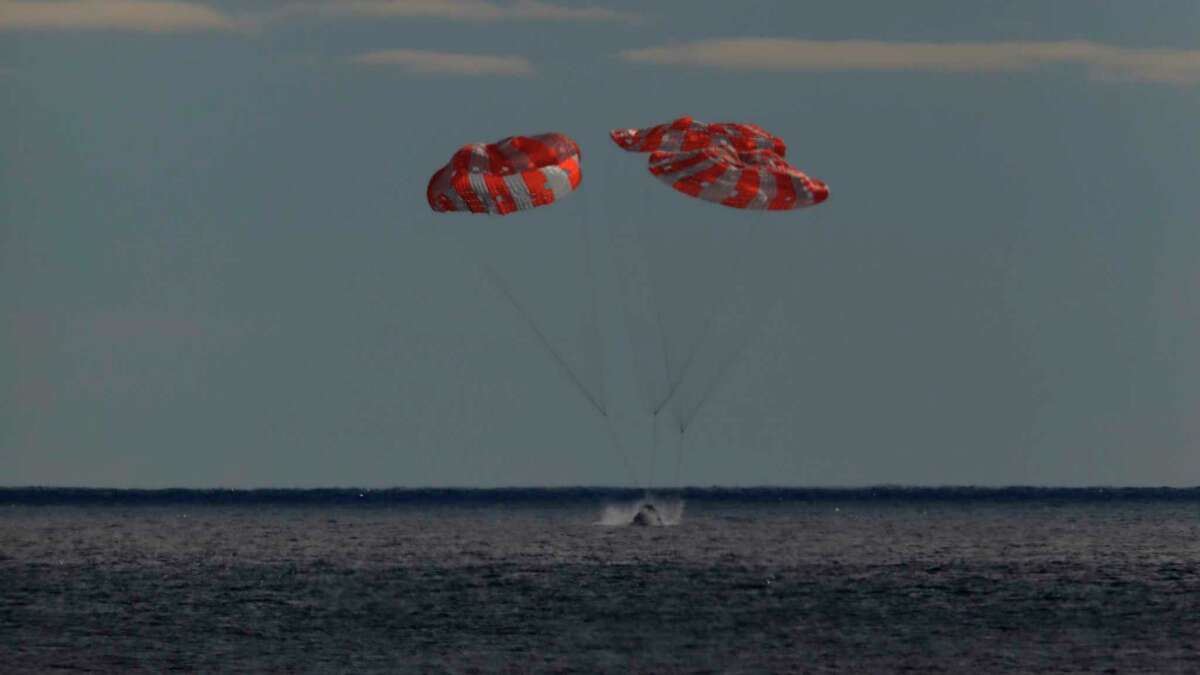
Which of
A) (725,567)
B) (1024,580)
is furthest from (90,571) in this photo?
(1024,580)

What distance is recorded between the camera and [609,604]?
172ft

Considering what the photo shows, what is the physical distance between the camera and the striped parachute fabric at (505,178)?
46000mm

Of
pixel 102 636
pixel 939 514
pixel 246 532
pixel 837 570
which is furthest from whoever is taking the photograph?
pixel 939 514

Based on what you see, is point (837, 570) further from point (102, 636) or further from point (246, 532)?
point (246, 532)

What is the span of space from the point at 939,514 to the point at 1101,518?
16.6 meters

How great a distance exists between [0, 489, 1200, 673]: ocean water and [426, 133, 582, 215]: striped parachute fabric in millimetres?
9880

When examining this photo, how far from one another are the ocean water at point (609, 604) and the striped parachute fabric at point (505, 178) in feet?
32.4

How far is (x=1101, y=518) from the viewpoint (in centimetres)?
13288

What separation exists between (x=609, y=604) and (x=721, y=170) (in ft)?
42.6

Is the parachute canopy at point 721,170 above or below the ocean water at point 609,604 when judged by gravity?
above

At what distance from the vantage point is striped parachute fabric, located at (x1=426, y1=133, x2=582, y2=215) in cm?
4600

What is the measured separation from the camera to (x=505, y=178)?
46.1 m

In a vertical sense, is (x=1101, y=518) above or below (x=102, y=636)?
above

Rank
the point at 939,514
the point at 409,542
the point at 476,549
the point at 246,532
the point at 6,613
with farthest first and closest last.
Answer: the point at 939,514
the point at 246,532
the point at 409,542
the point at 476,549
the point at 6,613
